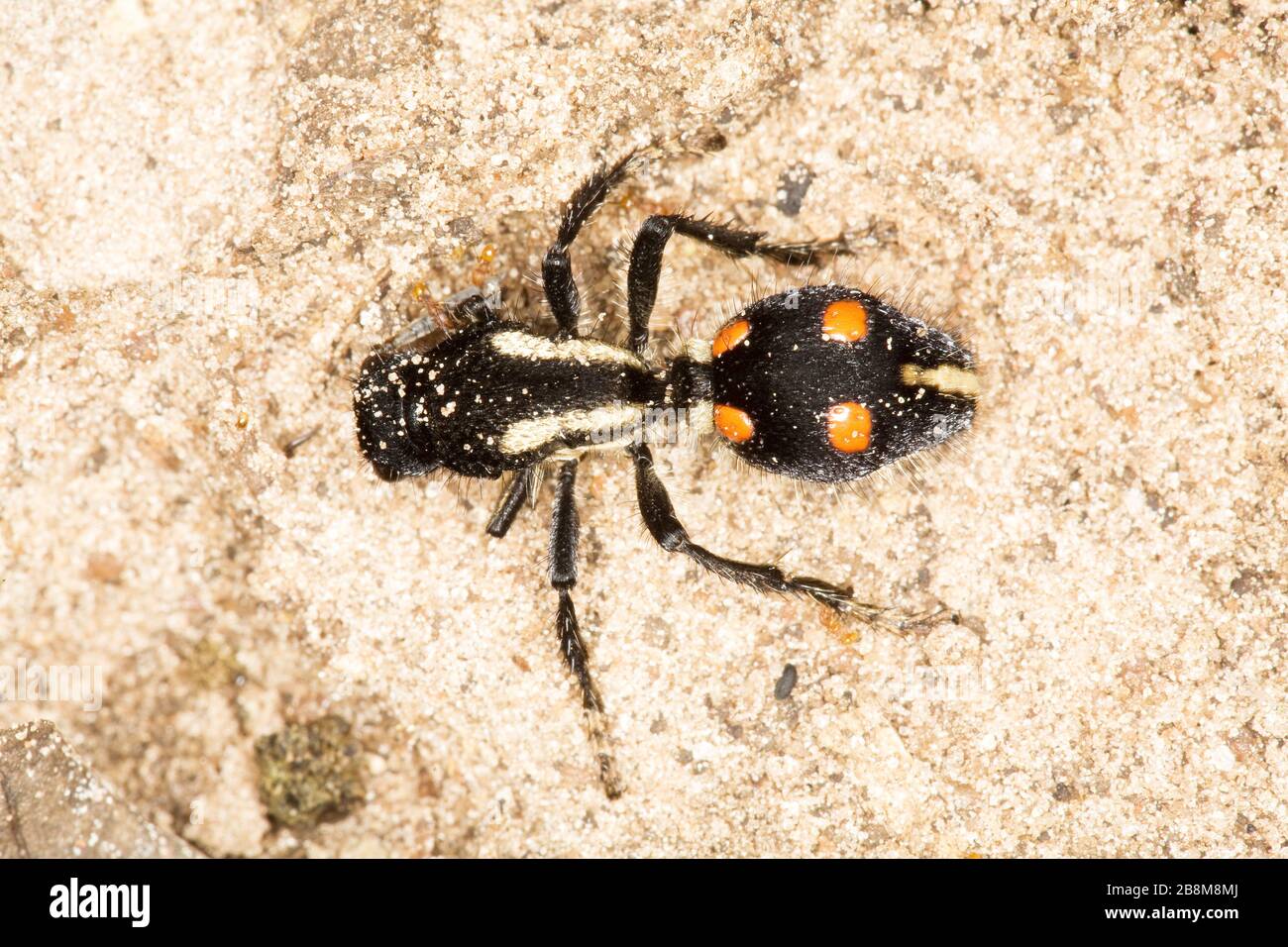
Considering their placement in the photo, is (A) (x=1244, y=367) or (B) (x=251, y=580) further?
(B) (x=251, y=580)

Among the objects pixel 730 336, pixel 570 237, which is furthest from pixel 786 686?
pixel 570 237

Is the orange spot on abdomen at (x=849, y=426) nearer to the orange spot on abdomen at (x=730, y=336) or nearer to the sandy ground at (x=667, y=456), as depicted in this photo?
the orange spot on abdomen at (x=730, y=336)

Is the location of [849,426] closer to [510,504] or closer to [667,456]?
[667,456]

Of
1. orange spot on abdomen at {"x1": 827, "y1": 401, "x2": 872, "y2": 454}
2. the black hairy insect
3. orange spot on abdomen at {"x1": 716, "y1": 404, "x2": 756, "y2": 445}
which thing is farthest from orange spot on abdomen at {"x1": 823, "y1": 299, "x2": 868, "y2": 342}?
orange spot on abdomen at {"x1": 716, "y1": 404, "x2": 756, "y2": 445}

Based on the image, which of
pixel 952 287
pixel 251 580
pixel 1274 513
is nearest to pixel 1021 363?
pixel 952 287

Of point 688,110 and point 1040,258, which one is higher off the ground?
point 688,110

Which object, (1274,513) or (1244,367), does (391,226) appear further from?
(1274,513)
